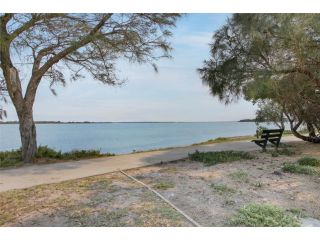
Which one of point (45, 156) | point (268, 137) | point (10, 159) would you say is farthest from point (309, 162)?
point (10, 159)

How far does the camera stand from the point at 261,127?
44.7 feet

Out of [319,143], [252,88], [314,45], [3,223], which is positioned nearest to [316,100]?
[252,88]

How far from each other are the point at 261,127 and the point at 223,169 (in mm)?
7228

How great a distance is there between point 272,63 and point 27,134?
6048 mm

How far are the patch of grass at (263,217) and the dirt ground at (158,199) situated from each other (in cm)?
13

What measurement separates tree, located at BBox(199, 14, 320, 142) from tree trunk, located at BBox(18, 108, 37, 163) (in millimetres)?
5387

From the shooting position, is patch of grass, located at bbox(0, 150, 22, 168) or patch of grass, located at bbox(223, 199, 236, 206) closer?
patch of grass, located at bbox(223, 199, 236, 206)

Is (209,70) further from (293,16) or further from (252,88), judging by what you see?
(293,16)

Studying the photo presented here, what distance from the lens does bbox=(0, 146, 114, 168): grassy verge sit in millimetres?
8438

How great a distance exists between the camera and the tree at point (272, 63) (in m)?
6.96

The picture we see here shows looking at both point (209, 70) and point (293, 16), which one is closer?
point (293, 16)

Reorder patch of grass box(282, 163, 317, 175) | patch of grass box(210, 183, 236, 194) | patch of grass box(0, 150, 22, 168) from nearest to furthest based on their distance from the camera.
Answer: patch of grass box(210, 183, 236, 194), patch of grass box(282, 163, 317, 175), patch of grass box(0, 150, 22, 168)

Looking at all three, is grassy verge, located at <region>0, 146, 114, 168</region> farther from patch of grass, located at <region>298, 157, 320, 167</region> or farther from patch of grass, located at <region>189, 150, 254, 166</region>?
patch of grass, located at <region>298, 157, 320, 167</region>

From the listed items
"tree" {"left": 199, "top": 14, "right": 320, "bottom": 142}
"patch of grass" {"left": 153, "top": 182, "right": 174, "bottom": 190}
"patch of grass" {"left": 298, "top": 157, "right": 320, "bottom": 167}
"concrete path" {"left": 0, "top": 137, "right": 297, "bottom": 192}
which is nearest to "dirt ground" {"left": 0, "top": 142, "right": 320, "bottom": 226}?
"patch of grass" {"left": 153, "top": 182, "right": 174, "bottom": 190}
